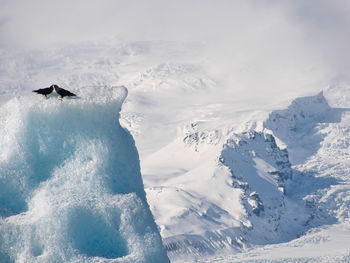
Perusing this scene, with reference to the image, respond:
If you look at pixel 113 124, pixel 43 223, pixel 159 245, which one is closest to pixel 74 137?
pixel 113 124

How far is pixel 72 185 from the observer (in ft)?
83.6

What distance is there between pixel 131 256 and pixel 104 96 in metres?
6.37

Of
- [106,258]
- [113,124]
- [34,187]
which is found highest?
[113,124]

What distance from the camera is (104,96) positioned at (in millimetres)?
27359

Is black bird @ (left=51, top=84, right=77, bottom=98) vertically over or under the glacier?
over

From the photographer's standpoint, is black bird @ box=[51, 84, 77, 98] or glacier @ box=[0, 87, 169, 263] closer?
glacier @ box=[0, 87, 169, 263]

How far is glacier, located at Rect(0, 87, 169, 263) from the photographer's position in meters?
24.8

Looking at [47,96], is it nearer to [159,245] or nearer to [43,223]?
[43,223]

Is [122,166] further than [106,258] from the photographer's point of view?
Yes

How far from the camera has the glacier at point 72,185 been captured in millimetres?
24812

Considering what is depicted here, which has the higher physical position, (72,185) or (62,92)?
(62,92)

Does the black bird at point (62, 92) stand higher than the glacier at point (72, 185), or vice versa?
Answer: the black bird at point (62, 92)

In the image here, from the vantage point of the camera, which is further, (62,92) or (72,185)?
(62,92)

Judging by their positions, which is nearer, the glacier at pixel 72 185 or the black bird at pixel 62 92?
the glacier at pixel 72 185
